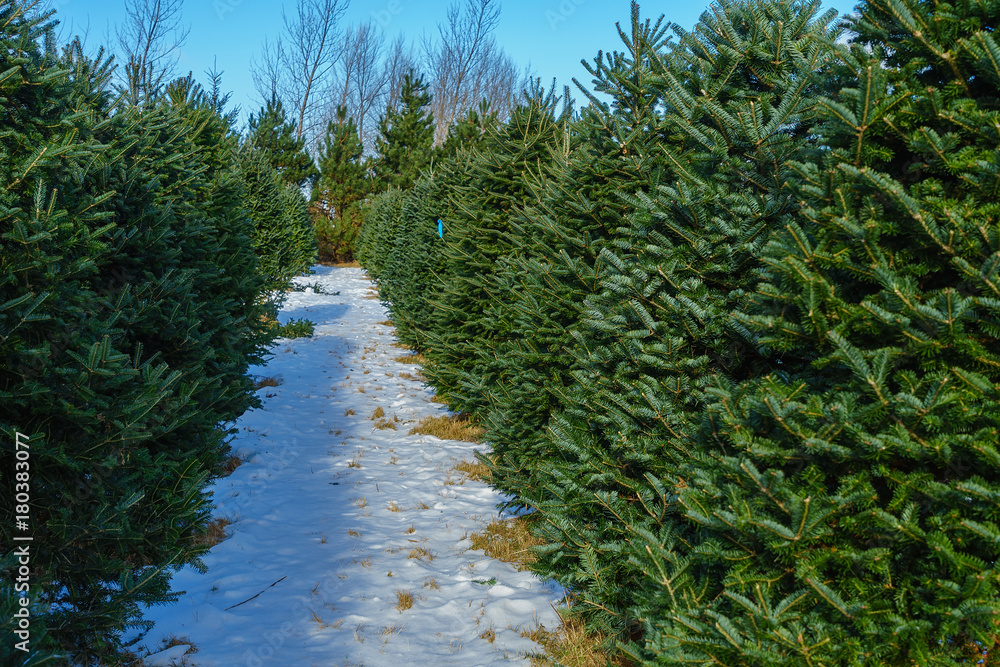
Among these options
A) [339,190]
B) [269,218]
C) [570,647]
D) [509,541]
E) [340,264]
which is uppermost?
[339,190]

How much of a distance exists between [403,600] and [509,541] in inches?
48.9

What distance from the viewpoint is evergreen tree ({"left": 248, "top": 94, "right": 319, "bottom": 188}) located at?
92.2ft

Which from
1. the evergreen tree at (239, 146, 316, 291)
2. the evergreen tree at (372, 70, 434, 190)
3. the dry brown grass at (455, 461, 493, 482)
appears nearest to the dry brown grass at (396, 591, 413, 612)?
the dry brown grass at (455, 461, 493, 482)

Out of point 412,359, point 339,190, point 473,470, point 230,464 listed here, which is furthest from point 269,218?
point 339,190

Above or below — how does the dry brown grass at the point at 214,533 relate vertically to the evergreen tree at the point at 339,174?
below

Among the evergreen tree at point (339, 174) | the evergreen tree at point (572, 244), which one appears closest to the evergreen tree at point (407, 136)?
the evergreen tree at point (339, 174)

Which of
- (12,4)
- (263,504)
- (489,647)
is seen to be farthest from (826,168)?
(263,504)

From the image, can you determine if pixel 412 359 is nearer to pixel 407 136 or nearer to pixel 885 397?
pixel 885 397

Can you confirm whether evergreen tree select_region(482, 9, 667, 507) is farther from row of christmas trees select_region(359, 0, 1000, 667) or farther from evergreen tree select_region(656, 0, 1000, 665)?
evergreen tree select_region(656, 0, 1000, 665)

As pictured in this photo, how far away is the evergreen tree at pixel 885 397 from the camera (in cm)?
174

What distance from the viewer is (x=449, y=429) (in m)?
8.27

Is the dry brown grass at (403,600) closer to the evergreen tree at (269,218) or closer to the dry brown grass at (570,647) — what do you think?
the dry brown grass at (570,647)

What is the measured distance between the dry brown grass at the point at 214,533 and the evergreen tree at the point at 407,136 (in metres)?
26.3

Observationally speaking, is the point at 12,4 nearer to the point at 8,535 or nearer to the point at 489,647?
the point at 8,535
